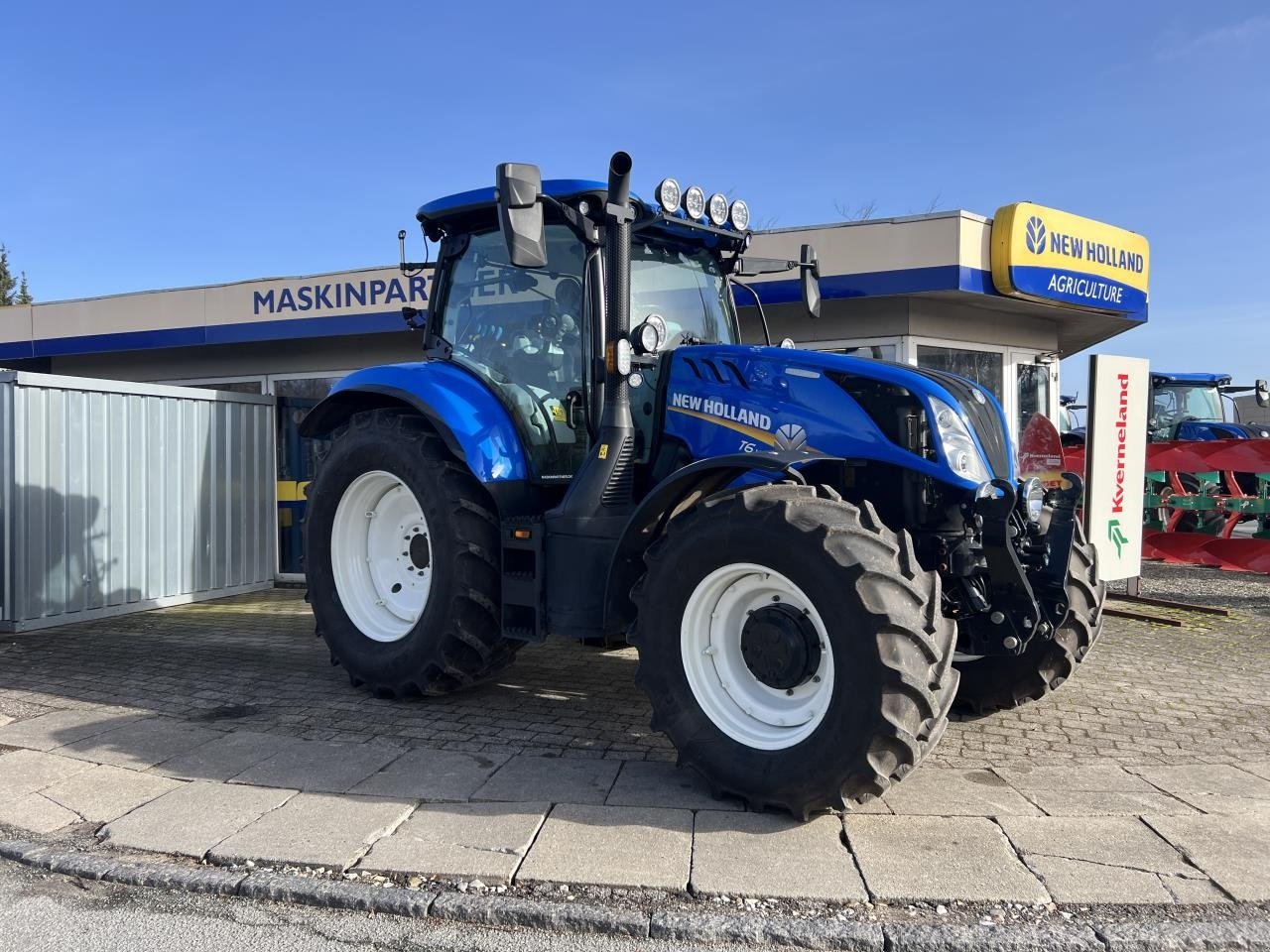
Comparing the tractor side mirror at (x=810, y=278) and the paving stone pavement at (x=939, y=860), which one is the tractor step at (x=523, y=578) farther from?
the tractor side mirror at (x=810, y=278)

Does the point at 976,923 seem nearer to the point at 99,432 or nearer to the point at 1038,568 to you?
the point at 1038,568

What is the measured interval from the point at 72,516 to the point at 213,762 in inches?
188

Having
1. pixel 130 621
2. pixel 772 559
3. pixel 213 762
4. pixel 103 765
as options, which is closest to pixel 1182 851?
pixel 772 559

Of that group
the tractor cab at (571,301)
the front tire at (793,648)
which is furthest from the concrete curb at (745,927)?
the tractor cab at (571,301)

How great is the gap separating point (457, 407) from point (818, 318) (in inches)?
214

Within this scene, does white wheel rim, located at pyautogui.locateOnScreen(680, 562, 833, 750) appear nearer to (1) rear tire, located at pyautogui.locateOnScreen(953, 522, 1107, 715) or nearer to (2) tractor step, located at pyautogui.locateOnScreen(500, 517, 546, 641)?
(2) tractor step, located at pyautogui.locateOnScreen(500, 517, 546, 641)

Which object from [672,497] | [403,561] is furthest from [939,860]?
[403,561]

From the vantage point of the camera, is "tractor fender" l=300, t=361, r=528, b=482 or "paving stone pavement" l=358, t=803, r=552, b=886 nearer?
"paving stone pavement" l=358, t=803, r=552, b=886

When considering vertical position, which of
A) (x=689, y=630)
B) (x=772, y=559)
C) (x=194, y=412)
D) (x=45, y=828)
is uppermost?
(x=194, y=412)

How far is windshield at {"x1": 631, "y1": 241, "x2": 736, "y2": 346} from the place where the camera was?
215 inches

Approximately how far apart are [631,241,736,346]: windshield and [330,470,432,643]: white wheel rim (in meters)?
1.84

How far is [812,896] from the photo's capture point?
3.26 m

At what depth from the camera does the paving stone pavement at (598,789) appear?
346 centimetres

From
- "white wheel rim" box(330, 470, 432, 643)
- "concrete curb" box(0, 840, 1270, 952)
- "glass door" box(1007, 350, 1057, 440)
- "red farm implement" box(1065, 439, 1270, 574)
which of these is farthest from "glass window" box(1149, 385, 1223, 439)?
"concrete curb" box(0, 840, 1270, 952)
